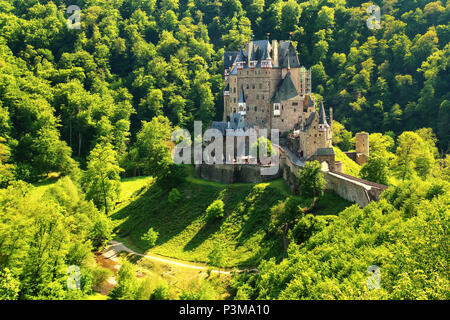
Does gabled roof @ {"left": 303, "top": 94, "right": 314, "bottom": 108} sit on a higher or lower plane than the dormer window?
higher

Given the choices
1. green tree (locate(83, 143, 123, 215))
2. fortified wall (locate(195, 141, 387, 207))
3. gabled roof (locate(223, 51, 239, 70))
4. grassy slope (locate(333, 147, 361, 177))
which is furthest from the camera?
gabled roof (locate(223, 51, 239, 70))

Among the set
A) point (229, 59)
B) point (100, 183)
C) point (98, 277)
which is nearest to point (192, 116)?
point (229, 59)

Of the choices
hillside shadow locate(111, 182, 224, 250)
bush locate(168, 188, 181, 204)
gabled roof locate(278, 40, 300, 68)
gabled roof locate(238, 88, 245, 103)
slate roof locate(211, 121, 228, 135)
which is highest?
gabled roof locate(278, 40, 300, 68)

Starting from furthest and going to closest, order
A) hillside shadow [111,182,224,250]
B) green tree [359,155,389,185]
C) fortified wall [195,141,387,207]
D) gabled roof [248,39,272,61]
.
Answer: gabled roof [248,39,272,61]
hillside shadow [111,182,224,250]
green tree [359,155,389,185]
fortified wall [195,141,387,207]

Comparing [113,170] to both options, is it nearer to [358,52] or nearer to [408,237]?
[408,237]

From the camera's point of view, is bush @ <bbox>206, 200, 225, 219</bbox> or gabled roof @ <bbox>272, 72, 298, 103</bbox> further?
gabled roof @ <bbox>272, 72, 298, 103</bbox>

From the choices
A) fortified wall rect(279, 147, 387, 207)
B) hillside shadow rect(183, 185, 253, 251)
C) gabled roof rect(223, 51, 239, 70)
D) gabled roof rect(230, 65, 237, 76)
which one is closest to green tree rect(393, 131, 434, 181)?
fortified wall rect(279, 147, 387, 207)

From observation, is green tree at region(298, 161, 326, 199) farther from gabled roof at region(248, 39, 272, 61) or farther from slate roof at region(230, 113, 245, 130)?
gabled roof at region(248, 39, 272, 61)

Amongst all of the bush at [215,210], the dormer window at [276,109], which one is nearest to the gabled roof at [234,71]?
the dormer window at [276,109]
